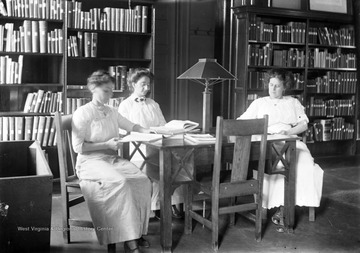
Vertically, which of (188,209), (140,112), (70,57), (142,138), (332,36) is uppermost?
(332,36)

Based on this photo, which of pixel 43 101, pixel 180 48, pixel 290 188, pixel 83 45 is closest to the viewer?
pixel 290 188

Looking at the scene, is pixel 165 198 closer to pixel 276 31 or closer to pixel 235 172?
pixel 235 172

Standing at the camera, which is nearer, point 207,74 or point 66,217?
point 66,217

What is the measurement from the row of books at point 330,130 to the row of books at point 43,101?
3.30 metres

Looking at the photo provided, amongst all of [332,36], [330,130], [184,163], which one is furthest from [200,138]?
[332,36]

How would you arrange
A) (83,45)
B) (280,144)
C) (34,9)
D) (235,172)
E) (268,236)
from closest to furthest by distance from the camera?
(235,172)
(268,236)
(280,144)
(34,9)
(83,45)

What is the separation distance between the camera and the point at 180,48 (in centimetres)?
611

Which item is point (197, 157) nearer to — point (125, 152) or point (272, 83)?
point (125, 152)

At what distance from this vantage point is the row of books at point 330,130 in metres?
6.39

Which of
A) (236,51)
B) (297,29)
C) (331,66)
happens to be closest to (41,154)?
(236,51)

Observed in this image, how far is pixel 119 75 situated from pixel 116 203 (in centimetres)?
247

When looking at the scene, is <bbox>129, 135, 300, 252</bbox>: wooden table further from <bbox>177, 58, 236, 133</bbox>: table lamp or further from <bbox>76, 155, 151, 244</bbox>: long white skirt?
<bbox>177, 58, 236, 133</bbox>: table lamp

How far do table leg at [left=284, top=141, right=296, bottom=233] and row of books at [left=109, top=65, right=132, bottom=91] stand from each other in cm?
226

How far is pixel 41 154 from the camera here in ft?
10.4
